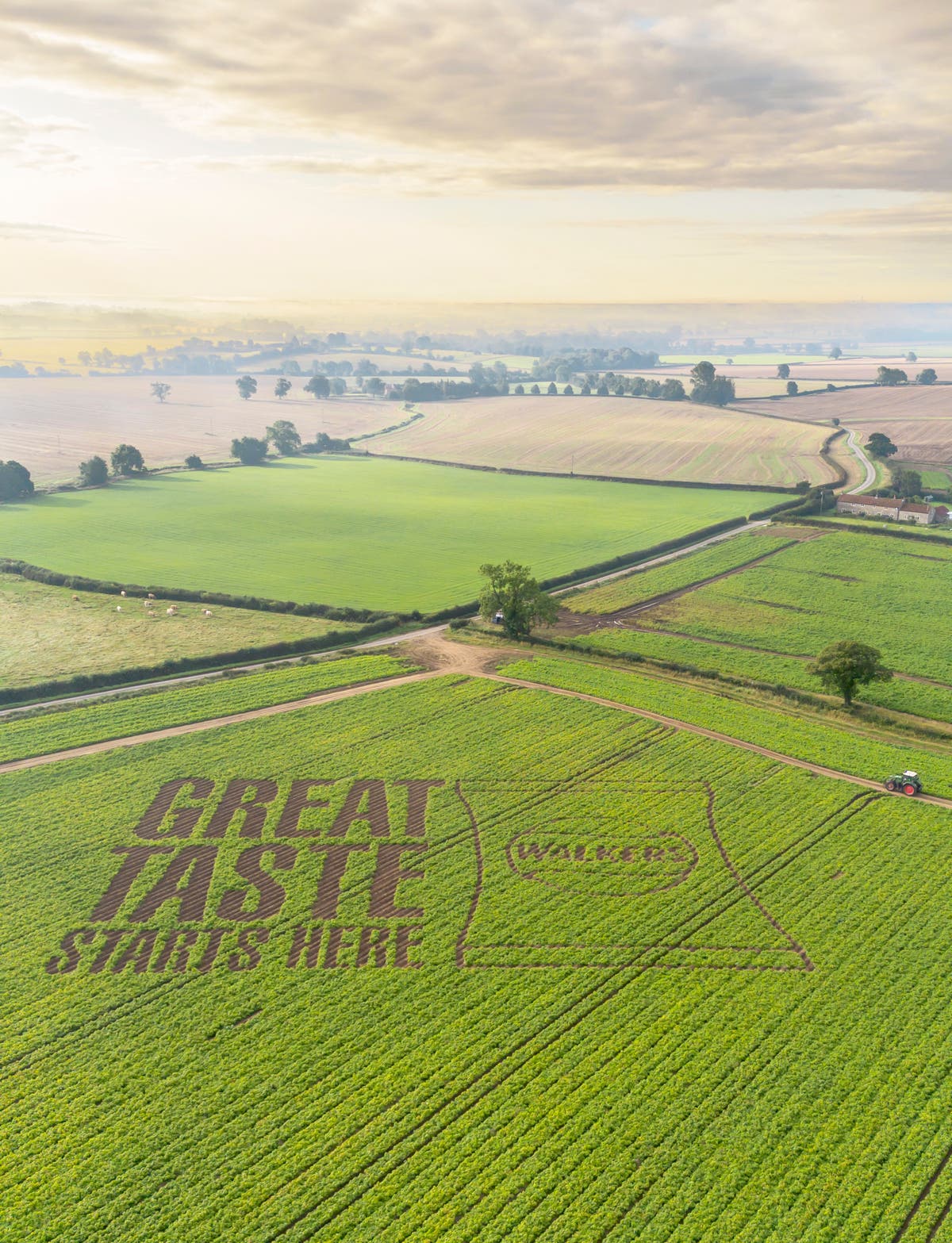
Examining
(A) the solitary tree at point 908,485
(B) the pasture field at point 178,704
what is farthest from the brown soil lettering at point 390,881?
(A) the solitary tree at point 908,485

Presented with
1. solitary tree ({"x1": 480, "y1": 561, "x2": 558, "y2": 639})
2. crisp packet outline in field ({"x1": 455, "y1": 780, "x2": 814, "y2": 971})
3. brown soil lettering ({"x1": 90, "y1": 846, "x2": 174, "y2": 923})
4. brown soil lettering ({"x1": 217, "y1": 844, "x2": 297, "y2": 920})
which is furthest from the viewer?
solitary tree ({"x1": 480, "y1": 561, "x2": 558, "y2": 639})

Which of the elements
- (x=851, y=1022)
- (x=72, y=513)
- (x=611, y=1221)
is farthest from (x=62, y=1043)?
(x=72, y=513)

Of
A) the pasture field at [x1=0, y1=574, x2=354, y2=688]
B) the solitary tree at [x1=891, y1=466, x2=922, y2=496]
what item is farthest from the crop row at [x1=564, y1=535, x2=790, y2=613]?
the solitary tree at [x1=891, y1=466, x2=922, y2=496]

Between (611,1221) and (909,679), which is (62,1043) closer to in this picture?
(611,1221)

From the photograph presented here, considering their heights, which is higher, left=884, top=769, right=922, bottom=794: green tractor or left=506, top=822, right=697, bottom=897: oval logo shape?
left=884, top=769, right=922, bottom=794: green tractor

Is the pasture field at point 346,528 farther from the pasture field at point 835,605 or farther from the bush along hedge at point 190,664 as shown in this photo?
the pasture field at point 835,605

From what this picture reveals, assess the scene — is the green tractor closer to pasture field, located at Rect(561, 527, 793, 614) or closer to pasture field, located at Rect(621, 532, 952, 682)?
pasture field, located at Rect(621, 532, 952, 682)
